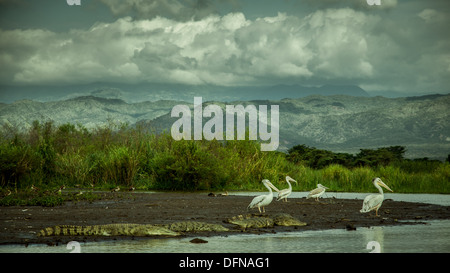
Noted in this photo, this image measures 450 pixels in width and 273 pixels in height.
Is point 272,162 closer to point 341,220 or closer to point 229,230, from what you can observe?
point 341,220

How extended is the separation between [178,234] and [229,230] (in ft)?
4.72

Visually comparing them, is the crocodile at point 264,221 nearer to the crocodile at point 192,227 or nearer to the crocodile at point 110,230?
the crocodile at point 192,227

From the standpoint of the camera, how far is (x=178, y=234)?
46.5 ft

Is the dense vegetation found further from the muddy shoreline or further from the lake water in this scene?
the lake water

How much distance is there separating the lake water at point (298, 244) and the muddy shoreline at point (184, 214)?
0.66 meters

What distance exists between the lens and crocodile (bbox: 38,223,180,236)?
13.9m

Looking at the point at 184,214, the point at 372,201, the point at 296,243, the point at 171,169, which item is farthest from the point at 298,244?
the point at 171,169

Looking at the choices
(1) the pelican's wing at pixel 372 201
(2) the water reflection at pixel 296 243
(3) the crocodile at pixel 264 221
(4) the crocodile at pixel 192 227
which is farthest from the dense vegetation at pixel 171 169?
(2) the water reflection at pixel 296 243

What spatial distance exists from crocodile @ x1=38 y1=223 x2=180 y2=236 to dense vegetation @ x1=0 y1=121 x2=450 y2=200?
13905 millimetres

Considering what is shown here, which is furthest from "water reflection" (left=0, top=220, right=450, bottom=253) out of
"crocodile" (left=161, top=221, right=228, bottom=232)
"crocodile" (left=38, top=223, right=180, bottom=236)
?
"crocodile" (left=161, top=221, right=228, bottom=232)

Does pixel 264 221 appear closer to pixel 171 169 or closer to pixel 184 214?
pixel 184 214

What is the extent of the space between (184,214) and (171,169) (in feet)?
38.6

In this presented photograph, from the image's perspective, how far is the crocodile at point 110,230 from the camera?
545 inches

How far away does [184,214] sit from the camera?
726 inches
